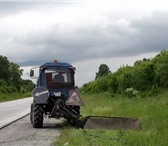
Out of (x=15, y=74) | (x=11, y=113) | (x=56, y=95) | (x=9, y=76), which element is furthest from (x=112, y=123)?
(x=15, y=74)

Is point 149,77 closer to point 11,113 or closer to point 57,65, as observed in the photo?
point 11,113

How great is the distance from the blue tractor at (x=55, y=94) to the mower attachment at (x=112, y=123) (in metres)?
3.15

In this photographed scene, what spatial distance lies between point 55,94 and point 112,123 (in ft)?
15.5

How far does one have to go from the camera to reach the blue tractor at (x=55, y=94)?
17766 mm

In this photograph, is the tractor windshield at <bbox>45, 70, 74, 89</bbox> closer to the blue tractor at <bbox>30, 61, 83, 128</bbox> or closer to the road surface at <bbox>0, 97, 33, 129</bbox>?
the blue tractor at <bbox>30, 61, 83, 128</bbox>

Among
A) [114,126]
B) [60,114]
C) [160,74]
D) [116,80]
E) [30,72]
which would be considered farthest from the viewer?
[116,80]

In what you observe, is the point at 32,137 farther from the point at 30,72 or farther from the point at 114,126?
the point at 30,72

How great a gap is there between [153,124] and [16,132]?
5017 millimetres

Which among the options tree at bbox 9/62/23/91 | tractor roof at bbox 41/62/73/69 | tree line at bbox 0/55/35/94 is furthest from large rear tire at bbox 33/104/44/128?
tree at bbox 9/62/23/91

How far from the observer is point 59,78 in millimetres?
18703

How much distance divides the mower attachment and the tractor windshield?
174 inches

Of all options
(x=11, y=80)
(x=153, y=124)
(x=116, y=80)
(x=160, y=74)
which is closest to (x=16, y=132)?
(x=153, y=124)

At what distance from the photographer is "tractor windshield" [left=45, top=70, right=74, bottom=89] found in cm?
1858

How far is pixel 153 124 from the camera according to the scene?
1407 cm
